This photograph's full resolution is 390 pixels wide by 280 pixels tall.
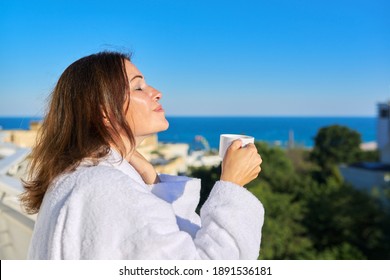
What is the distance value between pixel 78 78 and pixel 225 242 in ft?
Answer: 0.84

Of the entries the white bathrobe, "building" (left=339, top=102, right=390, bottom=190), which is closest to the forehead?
the white bathrobe

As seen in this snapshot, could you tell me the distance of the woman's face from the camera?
54 cm

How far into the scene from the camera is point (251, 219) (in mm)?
479

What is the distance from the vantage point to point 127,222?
1.40 ft

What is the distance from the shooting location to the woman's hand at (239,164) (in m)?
0.51

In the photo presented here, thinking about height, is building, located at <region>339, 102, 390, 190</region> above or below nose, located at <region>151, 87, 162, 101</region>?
below

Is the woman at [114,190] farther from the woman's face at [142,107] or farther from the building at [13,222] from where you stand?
the building at [13,222]

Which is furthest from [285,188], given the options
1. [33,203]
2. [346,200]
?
[33,203]

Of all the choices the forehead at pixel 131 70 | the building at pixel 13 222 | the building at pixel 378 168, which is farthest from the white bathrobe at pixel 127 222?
the building at pixel 378 168

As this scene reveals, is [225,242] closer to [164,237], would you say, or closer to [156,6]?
[164,237]

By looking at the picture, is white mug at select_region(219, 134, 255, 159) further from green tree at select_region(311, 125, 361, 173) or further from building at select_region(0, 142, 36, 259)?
green tree at select_region(311, 125, 361, 173)

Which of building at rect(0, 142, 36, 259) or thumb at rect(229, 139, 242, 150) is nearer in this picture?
thumb at rect(229, 139, 242, 150)

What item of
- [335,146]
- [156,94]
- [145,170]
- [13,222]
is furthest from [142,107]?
[335,146]

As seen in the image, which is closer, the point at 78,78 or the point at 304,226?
the point at 78,78
